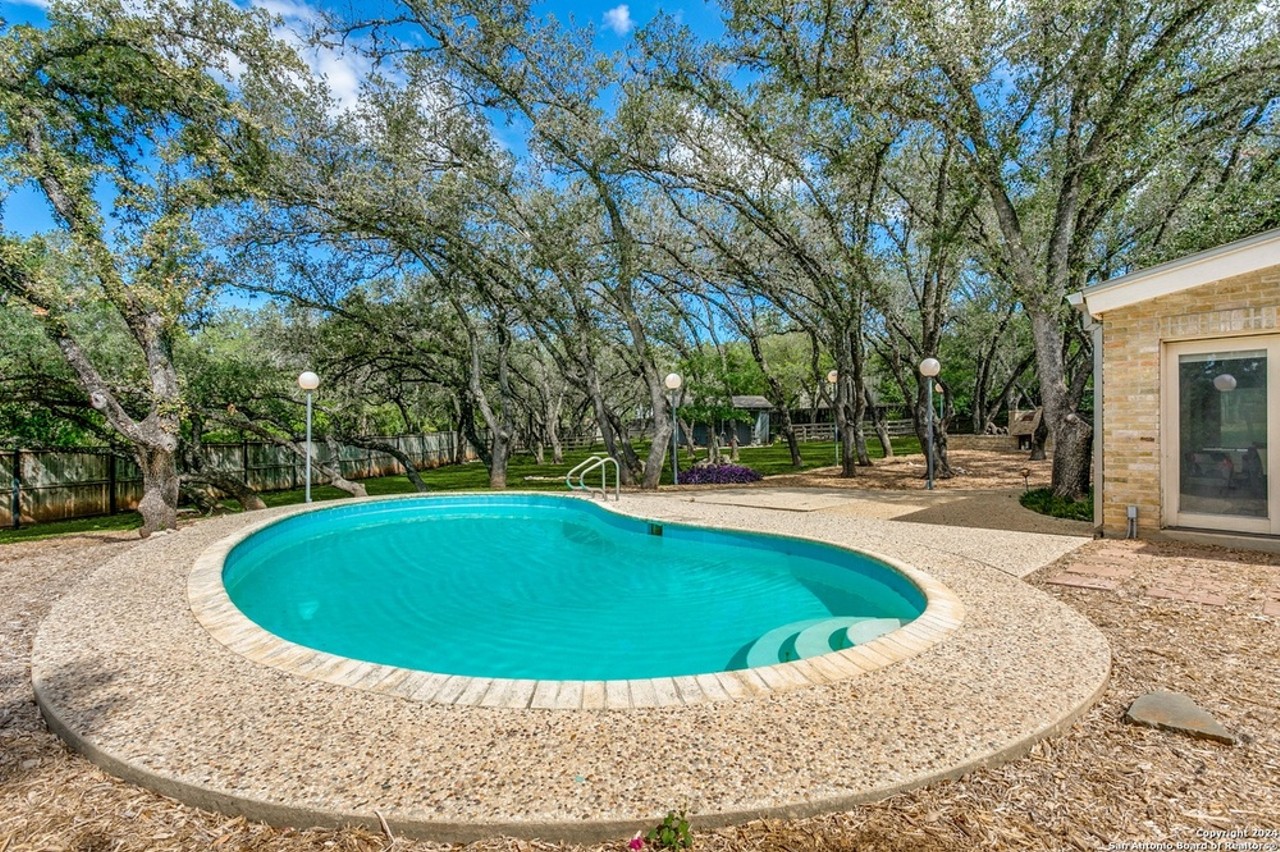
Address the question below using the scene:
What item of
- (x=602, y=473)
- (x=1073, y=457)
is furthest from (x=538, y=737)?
(x=1073, y=457)

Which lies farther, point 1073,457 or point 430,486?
point 430,486

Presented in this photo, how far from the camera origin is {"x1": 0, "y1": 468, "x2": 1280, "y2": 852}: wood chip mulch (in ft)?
6.30

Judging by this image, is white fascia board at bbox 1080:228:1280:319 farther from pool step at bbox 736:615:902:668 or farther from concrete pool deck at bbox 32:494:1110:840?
pool step at bbox 736:615:902:668

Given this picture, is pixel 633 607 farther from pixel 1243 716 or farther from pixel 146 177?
pixel 146 177

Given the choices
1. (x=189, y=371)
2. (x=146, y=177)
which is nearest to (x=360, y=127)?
(x=146, y=177)

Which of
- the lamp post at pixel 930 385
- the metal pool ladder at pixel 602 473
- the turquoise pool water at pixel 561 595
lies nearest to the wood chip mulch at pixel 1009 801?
the turquoise pool water at pixel 561 595

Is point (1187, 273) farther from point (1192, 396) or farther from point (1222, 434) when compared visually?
point (1222, 434)

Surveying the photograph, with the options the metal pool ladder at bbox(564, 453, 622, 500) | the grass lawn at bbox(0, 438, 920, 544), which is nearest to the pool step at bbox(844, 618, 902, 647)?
the metal pool ladder at bbox(564, 453, 622, 500)

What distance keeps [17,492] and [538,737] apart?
14097 mm

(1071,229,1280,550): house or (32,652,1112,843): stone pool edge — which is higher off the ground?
(1071,229,1280,550): house

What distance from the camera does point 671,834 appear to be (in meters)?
1.89

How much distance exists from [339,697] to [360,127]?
12020 mm

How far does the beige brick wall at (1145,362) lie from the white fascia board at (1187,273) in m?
0.11

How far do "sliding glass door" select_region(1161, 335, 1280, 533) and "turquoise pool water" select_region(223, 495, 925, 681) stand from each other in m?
3.70
